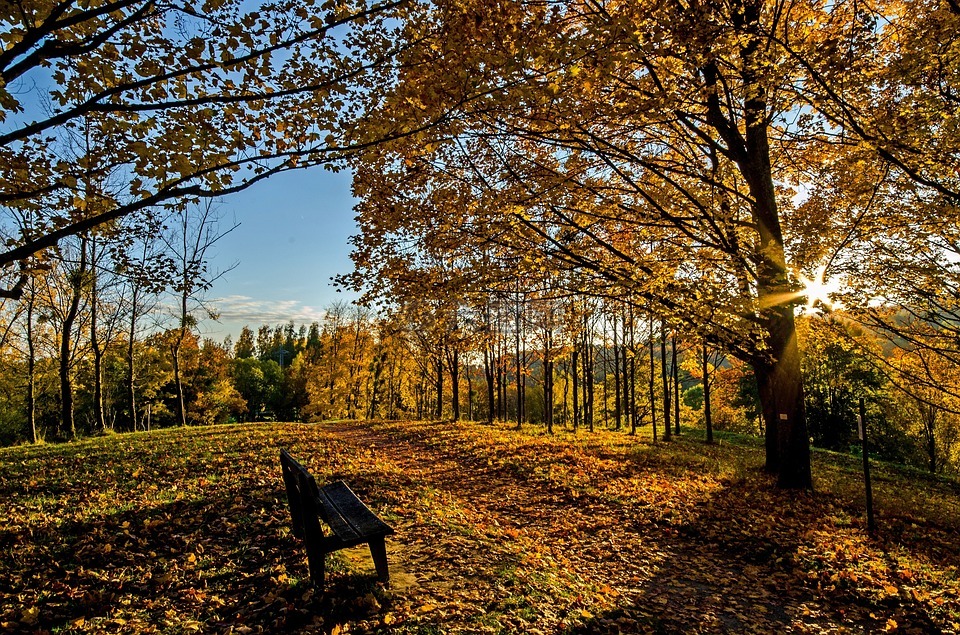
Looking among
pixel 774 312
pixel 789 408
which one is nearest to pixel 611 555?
pixel 789 408

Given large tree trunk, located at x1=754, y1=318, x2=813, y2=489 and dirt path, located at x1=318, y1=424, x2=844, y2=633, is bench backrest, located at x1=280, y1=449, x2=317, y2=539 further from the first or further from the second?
large tree trunk, located at x1=754, y1=318, x2=813, y2=489

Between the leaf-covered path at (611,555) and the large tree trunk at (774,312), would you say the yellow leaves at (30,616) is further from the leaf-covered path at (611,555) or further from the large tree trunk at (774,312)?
the large tree trunk at (774,312)

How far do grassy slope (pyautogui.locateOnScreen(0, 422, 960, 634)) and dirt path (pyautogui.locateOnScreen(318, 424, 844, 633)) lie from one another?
0.03 metres

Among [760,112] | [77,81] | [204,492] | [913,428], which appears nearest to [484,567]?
[204,492]

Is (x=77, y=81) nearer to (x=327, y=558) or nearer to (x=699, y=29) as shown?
(x=327, y=558)

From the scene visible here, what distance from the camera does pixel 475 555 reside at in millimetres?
5004

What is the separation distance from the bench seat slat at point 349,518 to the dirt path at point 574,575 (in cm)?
63

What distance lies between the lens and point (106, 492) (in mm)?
7043

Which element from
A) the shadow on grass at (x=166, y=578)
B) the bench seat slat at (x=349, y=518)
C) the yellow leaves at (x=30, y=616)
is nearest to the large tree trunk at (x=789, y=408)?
the bench seat slat at (x=349, y=518)

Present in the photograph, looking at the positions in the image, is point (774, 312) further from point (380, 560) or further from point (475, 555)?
point (380, 560)

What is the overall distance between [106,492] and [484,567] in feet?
21.2

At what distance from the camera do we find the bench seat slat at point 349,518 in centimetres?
390

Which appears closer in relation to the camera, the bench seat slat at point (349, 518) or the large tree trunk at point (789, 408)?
the bench seat slat at point (349, 518)

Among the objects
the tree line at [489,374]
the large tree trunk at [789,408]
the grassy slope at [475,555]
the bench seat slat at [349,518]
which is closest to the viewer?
the grassy slope at [475,555]
